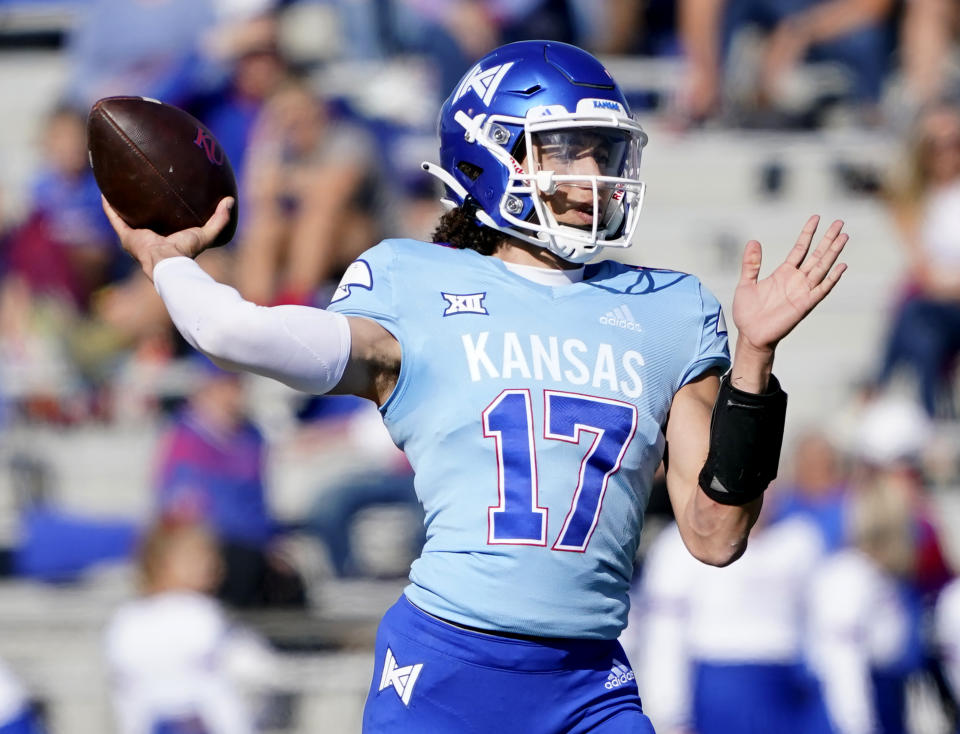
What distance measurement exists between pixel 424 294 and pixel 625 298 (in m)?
0.36

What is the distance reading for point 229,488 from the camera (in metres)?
6.21

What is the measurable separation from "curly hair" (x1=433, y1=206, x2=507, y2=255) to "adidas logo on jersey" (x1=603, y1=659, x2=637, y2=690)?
0.79 metres

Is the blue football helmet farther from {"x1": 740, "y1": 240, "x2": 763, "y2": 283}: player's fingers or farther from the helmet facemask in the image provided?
{"x1": 740, "y1": 240, "x2": 763, "y2": 283}: player's fingers

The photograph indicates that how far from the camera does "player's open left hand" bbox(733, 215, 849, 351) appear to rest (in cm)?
257

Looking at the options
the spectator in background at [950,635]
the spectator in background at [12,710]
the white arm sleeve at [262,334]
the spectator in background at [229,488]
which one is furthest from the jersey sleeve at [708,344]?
the spectator in background at [229,488]

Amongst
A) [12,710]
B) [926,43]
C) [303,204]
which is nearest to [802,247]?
[12,710]

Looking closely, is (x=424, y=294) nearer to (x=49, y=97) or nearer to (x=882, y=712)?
(x=882, y=712)

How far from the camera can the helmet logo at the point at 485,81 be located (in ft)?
9.53

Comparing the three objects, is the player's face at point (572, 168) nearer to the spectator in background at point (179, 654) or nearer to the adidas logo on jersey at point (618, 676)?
the adidas logo on jersey at point (618, 676)

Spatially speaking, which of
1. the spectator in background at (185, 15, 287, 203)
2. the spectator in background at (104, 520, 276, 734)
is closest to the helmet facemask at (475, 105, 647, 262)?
the spectator in background at (104, 520, 276, 734)

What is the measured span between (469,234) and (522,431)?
0.50 m

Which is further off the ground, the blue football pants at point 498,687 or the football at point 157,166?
the football at point 157,166

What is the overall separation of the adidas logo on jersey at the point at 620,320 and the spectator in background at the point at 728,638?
9.61ft

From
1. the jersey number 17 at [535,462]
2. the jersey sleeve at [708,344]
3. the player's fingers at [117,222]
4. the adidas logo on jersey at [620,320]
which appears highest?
the player's fingers at [117,222]
